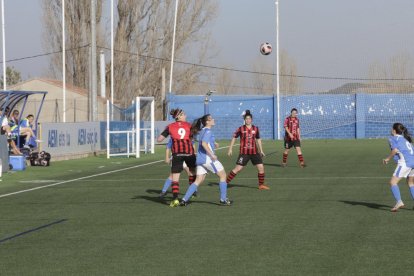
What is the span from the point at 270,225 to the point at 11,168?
15.0 m

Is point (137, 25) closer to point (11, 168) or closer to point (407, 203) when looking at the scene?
point (11, 168)

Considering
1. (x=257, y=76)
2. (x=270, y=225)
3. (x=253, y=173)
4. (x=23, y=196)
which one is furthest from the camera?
(x=257, y=76)

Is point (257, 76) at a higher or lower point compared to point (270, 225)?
higher

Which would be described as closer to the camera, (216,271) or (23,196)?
(216,271)

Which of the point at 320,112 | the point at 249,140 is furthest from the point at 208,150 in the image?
the point at 320,112

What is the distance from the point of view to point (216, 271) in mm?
8602

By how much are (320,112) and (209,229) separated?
48.4 m

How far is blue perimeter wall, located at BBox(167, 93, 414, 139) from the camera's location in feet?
193

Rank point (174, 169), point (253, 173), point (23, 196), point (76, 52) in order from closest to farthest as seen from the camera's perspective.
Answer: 1. point (174, 169)
2. point (23, 196)
3. point (253, 173)
4. point (76, 52)

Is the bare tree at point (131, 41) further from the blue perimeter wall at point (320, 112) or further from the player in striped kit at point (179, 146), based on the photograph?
the player in striped kit at point (179, 146)

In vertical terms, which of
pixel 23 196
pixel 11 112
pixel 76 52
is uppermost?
pixel 76 52

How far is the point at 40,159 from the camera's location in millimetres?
27406

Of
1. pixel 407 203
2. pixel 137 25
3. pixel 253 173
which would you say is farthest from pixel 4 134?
pixel 137 25

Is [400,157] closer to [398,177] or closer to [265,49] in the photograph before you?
[398,177]
